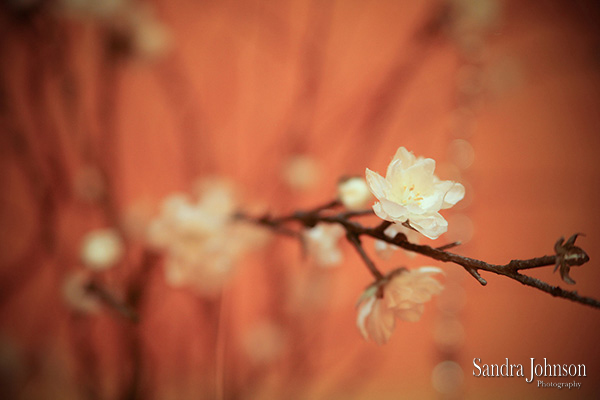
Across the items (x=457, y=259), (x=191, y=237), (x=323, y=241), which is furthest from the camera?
(x=191, y=237)

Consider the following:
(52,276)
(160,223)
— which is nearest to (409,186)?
(160,223)

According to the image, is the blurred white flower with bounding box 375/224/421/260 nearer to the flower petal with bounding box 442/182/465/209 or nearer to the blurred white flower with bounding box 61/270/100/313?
the flower petal with bounding box 442/182/465/209

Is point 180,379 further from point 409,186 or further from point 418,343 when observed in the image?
point 409,186

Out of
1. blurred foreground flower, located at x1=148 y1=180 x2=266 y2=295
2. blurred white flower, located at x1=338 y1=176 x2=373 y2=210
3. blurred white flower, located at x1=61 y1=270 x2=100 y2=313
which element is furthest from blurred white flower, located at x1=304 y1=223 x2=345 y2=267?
blurred white flower, located at x1=61 y1=270 x2=100 y2=313

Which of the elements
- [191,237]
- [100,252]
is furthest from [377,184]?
[100,252]

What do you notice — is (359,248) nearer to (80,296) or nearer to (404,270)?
(404,270)

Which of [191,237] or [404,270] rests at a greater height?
[191,237]

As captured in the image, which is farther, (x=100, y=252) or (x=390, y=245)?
(x=100, y=252)

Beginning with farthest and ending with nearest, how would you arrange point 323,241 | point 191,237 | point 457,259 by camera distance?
1. point 191,237
2. point 323,241
3. point 457,259
